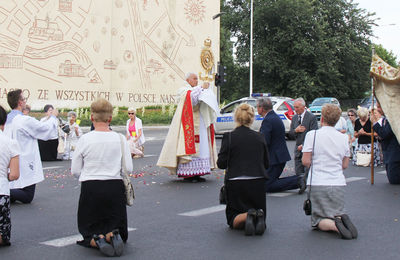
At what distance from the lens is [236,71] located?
52688 millimetres

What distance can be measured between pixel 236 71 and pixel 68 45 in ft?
76.7

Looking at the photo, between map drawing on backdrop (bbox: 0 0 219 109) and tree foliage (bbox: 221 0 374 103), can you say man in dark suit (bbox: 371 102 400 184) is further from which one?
tree foliage (bbox: 221 0 374 103)

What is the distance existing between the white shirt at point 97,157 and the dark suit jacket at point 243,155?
1.40m

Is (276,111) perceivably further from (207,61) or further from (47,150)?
(207,61)

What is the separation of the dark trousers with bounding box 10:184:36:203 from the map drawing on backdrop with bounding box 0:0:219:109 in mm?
21965

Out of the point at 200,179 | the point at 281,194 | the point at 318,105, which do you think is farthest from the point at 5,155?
the point at 318,105

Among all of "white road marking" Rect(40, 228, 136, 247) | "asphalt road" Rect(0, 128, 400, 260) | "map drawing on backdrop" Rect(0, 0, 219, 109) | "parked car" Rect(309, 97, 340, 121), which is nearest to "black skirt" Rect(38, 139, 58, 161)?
"asphalt road" Rect(0, 128, 400, 260)

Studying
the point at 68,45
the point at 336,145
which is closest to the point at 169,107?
the point at 68,45

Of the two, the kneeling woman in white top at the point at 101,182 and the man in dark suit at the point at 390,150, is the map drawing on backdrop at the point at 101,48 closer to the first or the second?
the man in dark suit at the point at 390,150

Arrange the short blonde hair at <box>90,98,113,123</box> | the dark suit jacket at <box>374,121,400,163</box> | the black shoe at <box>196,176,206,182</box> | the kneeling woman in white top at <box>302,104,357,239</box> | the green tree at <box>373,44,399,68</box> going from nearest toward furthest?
the short blonde hair at <box>90,98,113,123</box>
the kneeling woman in white top at <box>302,104,357,239</box>
the dark suit jacket at <box>374,121,400,163</box>
the black shoe at <box>196,176,206,182</box>
the green tree at <box>373,44,399,68</box>

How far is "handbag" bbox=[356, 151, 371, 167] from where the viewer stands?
1377cm

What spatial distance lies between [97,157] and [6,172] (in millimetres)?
1099

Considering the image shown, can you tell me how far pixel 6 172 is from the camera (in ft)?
19.3

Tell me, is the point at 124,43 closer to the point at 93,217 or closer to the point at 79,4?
the point at 79,4
